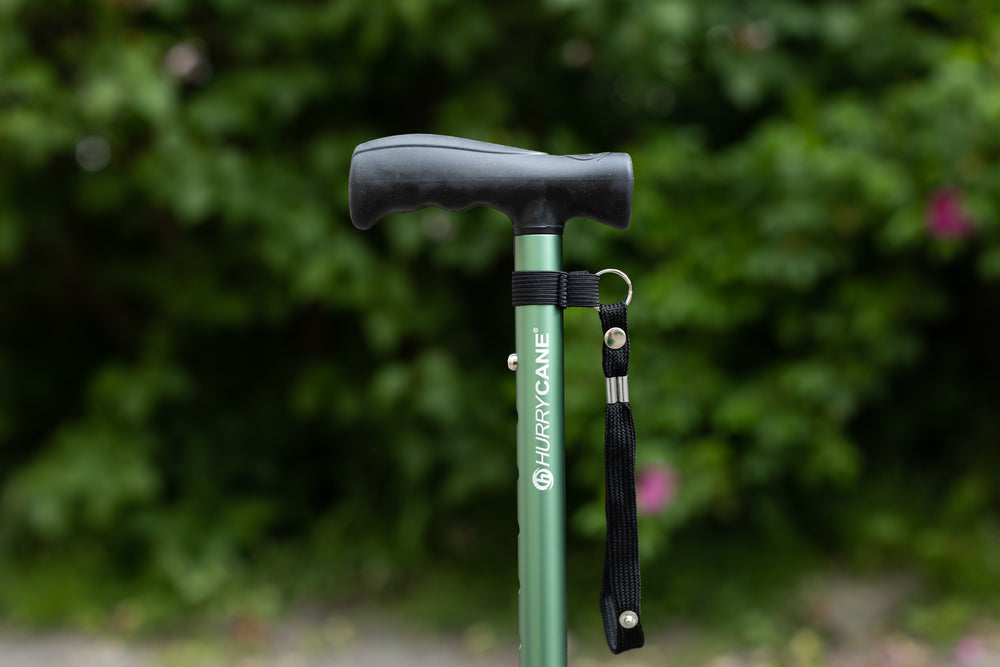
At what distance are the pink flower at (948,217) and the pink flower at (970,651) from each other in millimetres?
1207

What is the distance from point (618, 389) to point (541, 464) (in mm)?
146

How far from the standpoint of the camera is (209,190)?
2.53m

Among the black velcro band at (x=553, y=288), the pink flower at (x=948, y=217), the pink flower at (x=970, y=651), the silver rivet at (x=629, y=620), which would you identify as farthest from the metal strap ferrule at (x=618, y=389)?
the pink flower at (x=970, y=651)

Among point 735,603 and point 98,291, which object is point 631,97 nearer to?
point 735,603

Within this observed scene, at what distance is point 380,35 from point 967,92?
1514 mm

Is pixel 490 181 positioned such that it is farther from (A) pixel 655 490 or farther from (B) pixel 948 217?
(B) pixel 948 217

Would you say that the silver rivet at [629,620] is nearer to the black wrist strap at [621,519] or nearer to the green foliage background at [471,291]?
the black wrist strap at [621,519]

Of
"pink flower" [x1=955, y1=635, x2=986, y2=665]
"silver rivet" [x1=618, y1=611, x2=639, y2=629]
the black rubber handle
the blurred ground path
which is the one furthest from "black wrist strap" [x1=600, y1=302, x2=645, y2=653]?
"pink flower" [x1=955, y1=635, x2=986, y2=665]

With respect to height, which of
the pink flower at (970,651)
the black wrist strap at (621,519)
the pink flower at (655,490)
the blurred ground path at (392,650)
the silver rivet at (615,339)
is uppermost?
the pink flower at (655,490)

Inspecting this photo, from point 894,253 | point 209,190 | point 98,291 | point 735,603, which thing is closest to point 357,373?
point 209,190

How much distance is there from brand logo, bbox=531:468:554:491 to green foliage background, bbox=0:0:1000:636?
1341 mm

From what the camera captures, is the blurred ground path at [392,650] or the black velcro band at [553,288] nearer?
the black velcro band at [553,288]

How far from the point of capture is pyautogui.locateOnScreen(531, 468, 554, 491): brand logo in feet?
3.66

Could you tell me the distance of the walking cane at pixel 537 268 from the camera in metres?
1.08
